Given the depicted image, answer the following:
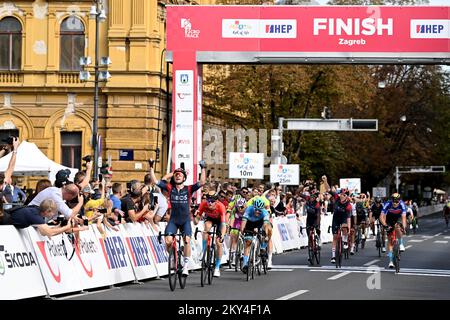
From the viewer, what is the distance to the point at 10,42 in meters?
52.7

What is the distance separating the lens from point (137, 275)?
71.8 feet

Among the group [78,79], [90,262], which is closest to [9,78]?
[78,79]

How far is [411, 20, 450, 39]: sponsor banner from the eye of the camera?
3475 centimetres

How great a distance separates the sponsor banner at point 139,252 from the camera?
2184 cm

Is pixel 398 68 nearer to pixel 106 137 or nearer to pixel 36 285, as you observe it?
pixel 106 137

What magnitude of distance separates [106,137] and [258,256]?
92.4 ft

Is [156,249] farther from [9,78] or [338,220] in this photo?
[9,78]

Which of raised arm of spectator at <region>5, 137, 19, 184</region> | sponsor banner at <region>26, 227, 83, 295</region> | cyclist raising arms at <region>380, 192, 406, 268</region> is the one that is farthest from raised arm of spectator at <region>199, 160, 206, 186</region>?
cyclist raising arms at <region>380, 192, 406, 268</region>

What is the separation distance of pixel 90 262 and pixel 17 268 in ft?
10.6

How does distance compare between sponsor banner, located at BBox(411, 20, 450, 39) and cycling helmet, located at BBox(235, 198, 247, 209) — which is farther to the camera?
sponsor banner, located at BBox(411, 20, 450, 39)

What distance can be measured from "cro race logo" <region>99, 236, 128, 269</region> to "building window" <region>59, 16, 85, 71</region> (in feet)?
Result: 105

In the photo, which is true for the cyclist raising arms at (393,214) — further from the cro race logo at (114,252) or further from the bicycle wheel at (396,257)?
the cro race logo at (114,252)

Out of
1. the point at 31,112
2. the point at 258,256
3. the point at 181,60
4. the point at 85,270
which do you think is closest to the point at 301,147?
the point at 31,112

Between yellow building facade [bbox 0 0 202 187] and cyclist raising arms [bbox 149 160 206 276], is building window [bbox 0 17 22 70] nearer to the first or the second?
yellow building facade [bbox 0 0 202 187]
